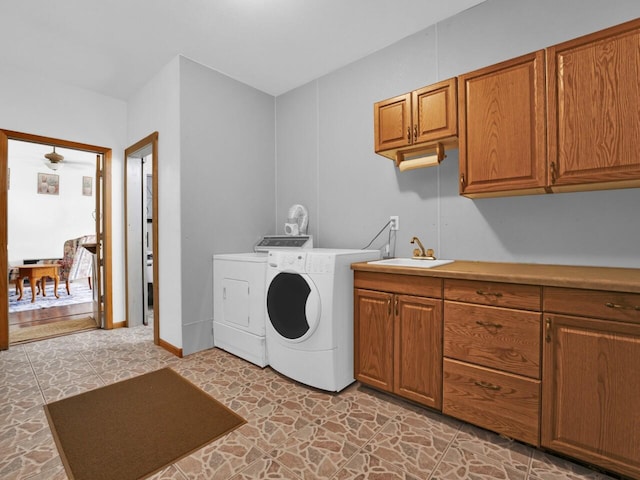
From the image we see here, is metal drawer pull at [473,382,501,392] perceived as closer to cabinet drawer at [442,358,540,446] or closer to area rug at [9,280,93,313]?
cabinet drawer at [442,358,540,446]

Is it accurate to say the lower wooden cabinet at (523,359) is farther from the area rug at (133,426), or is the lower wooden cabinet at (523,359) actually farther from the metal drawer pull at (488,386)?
the area rug at (133,426)

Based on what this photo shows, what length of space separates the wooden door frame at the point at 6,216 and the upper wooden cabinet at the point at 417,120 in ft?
10.4

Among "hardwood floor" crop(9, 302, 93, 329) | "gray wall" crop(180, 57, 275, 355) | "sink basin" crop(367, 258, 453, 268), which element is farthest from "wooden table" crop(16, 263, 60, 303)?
"sink basin" crop(367, 258, 453, 268)

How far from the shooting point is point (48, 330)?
3.47 metres

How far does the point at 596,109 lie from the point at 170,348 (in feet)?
11.3

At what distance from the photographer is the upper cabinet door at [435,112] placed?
1.95 m

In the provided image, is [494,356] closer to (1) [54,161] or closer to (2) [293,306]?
(2) [293,306]

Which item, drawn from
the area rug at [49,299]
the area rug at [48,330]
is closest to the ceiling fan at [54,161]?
the area rug at [49,299]

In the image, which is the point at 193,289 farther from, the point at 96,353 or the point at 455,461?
the point at 455,461

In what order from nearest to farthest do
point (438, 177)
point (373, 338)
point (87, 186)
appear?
point (373, 338) < point (438, 177) < point (87, 186)

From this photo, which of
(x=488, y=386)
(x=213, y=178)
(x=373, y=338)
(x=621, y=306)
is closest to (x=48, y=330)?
(x=213, y=178)

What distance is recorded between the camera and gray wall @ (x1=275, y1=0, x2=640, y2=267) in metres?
Result: 1.75

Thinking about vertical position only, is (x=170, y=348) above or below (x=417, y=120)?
below

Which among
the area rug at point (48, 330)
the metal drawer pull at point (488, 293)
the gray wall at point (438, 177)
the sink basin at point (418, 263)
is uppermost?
the gray wall at point (438, 177)
